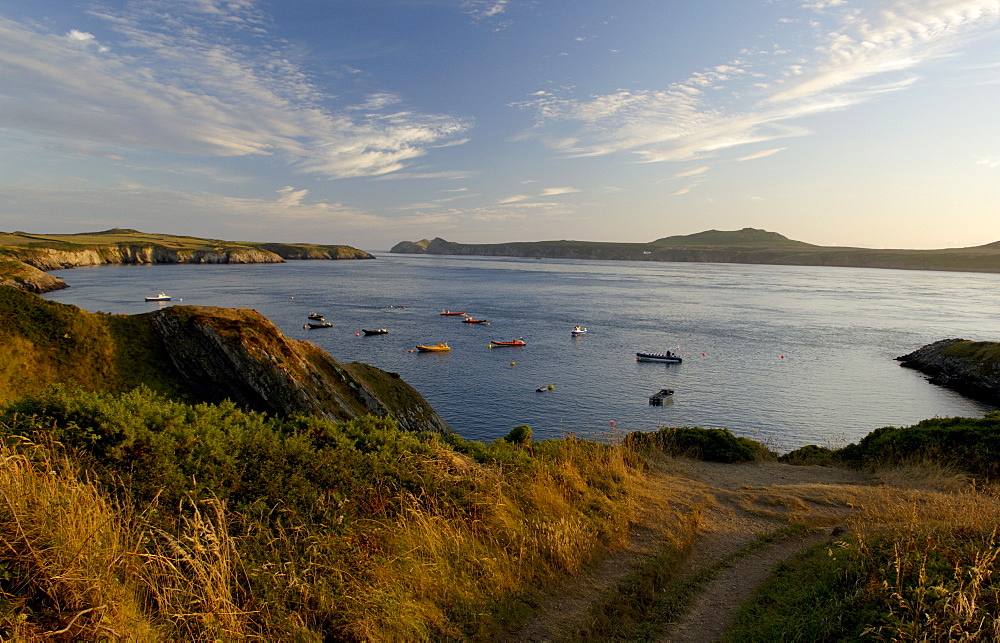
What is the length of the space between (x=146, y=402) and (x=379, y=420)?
4.67 meters

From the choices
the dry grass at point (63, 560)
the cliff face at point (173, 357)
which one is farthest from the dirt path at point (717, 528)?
the cliff face at point (173, 357)

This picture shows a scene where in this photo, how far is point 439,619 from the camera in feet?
21.5

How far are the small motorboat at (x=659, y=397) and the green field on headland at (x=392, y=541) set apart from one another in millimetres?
32034

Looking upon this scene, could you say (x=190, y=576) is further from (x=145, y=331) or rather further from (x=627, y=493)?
(x=145, y=331)

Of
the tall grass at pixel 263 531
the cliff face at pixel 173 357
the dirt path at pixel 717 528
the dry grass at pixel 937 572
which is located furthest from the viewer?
the cliff face at pixel 173 357

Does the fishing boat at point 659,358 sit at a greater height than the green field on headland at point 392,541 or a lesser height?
lesser

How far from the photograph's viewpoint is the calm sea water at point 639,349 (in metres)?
42.4

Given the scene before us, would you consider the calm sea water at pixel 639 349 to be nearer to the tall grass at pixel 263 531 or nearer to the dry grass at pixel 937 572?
the dry grass at pixel 937 572

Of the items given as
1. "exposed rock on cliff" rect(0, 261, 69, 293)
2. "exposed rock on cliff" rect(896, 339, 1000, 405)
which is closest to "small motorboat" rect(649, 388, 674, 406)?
"exposed rock on cliff" rect(896, 339, 1000, 405)

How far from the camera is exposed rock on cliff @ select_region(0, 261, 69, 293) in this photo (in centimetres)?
9519

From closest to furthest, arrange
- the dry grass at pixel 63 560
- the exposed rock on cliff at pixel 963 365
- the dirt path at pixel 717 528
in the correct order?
the dry grass at pixel 63 560
the dirt path at pixel 717 528
the exposed rock on cliff at pixel 963 365

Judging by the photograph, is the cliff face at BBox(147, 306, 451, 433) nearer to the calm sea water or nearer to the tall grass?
the calm sea water

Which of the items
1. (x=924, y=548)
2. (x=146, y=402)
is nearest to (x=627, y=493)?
(x=924, y=548)

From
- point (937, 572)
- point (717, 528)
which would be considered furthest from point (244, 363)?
point (937, 572)
